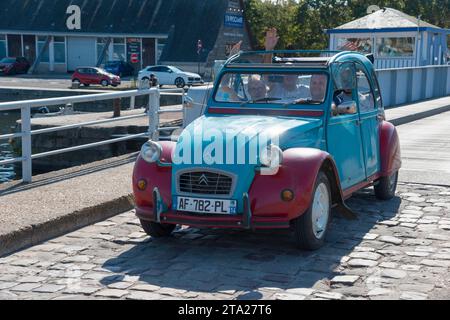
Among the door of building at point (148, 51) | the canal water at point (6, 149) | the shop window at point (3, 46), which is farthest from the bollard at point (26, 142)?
the shop window at point (3, 46)

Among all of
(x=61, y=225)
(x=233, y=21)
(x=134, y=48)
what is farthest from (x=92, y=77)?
(x=61, y=225)

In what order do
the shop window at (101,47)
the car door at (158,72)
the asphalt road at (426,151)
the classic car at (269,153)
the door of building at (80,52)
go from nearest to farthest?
the classic car at (269,153), the asphalt road at (426,151), the car door at (158,72), the shop window at (101,47), the door of building at (80,52)

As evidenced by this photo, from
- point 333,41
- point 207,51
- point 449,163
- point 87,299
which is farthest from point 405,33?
point 87,299

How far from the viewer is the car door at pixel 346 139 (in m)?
7.65

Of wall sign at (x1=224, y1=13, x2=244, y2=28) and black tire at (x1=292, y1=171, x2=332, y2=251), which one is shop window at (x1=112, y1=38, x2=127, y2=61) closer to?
wall sign at (x1=224, y1=13, x2=244, y2=28)

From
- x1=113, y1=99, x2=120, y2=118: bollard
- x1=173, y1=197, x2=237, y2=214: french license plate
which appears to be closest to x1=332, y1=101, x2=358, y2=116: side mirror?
x1=173, y1=197, x2=237, y2=214: french license plate

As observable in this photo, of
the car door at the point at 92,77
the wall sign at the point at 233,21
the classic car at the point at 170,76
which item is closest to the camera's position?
the classic car at the point at 170,76

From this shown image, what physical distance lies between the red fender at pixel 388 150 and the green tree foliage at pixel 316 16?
53.8 m

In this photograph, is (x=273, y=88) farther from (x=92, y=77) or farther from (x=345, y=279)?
(x=92, y=77)

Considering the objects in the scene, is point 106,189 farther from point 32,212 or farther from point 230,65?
point 230,65

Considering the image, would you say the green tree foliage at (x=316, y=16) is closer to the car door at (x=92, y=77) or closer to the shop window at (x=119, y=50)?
the shop window at (x=119, y=50)

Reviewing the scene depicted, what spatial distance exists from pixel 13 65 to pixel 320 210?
55260 millimetres

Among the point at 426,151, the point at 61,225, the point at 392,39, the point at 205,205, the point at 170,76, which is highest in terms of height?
the point at 392,39

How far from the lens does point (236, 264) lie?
6574 mm
